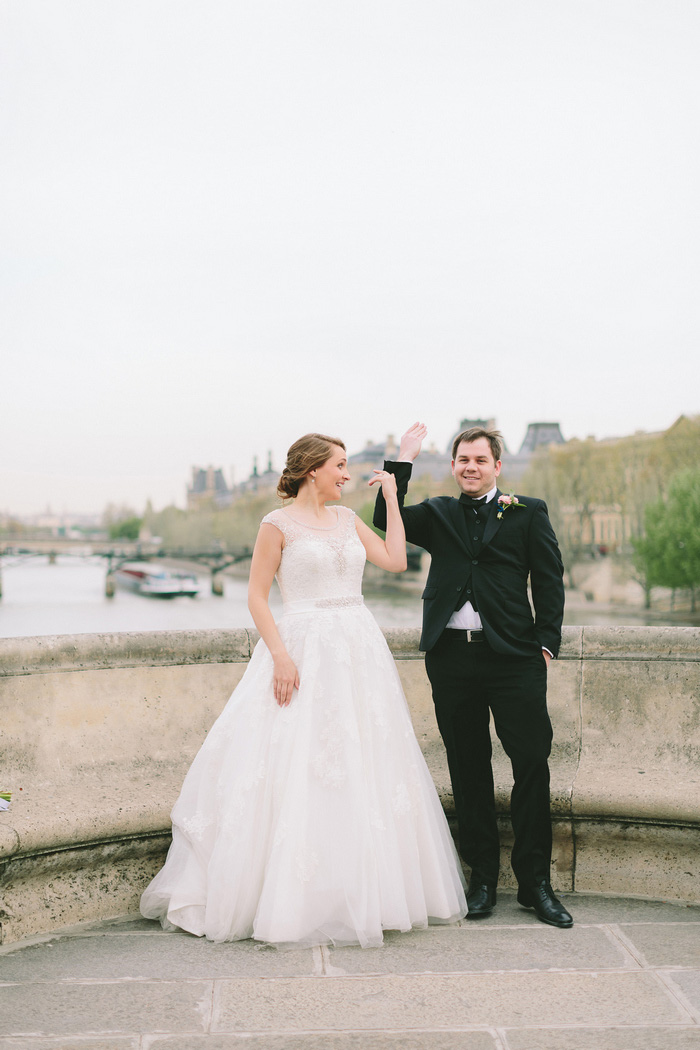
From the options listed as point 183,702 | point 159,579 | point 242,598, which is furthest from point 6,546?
point 183,702

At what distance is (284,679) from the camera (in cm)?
289

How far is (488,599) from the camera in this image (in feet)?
9.77

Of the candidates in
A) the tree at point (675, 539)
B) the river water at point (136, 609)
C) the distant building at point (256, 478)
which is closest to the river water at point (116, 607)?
the river water at point (136, 609)

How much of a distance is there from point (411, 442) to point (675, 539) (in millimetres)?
44938

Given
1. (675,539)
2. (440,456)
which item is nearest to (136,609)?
(675,539)

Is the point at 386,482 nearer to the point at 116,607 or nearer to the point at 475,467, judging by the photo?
the point at 475,467

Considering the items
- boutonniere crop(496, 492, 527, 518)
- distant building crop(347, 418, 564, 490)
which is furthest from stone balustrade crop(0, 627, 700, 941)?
Answer: distant building crop(347, 418, 564, 490)

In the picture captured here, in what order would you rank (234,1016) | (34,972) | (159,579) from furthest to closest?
(159,579), (34,972), (234,1016)

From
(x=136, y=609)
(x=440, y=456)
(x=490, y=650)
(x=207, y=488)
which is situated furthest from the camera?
(x=207, y=488)

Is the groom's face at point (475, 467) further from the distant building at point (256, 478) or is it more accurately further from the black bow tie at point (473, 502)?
the distant building at point (256, 478)

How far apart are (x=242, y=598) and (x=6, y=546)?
2285cm

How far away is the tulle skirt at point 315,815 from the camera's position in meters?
2.71

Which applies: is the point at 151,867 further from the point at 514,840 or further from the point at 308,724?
the point at 514,840

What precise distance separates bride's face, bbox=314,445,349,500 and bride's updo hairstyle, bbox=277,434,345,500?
0.01 metres
